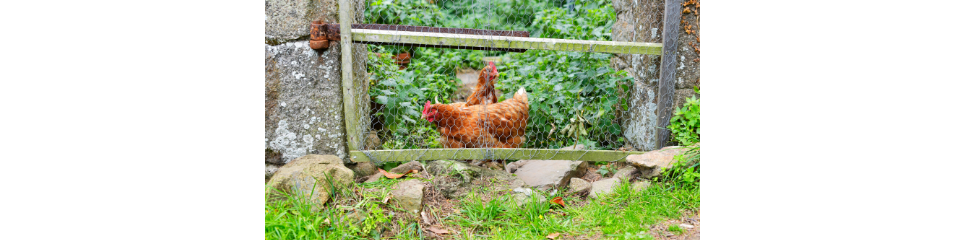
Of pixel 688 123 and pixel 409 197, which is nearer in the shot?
pixel 409 197

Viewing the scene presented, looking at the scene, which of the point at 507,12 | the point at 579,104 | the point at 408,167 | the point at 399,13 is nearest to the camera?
the point at 408,167

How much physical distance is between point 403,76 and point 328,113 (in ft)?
2.58

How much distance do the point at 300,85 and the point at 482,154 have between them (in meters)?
0.98

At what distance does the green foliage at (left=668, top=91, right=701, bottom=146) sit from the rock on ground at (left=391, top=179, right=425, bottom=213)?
1.34 m

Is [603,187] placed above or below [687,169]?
below

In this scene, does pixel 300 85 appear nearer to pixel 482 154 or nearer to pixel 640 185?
pixel 482 154

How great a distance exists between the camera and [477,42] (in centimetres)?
254

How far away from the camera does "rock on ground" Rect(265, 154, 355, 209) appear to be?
2.26m

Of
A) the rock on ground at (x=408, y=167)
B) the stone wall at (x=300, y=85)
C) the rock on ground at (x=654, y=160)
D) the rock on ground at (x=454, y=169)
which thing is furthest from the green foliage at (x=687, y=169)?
the stone wall at (x=300, y=85)

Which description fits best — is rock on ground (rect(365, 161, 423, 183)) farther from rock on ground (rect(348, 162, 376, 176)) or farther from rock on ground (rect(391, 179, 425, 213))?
rock on ground (rect(391, 179, 425, 213))

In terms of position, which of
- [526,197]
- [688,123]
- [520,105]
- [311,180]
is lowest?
[526,197]

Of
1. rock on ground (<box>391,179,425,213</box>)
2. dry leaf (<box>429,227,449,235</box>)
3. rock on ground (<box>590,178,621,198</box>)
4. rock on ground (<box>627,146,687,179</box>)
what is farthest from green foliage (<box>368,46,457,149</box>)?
rock on ground (<box>627,146,687,179</box>)

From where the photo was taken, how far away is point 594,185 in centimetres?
271

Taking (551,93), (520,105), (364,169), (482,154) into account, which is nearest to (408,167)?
(364,169)
